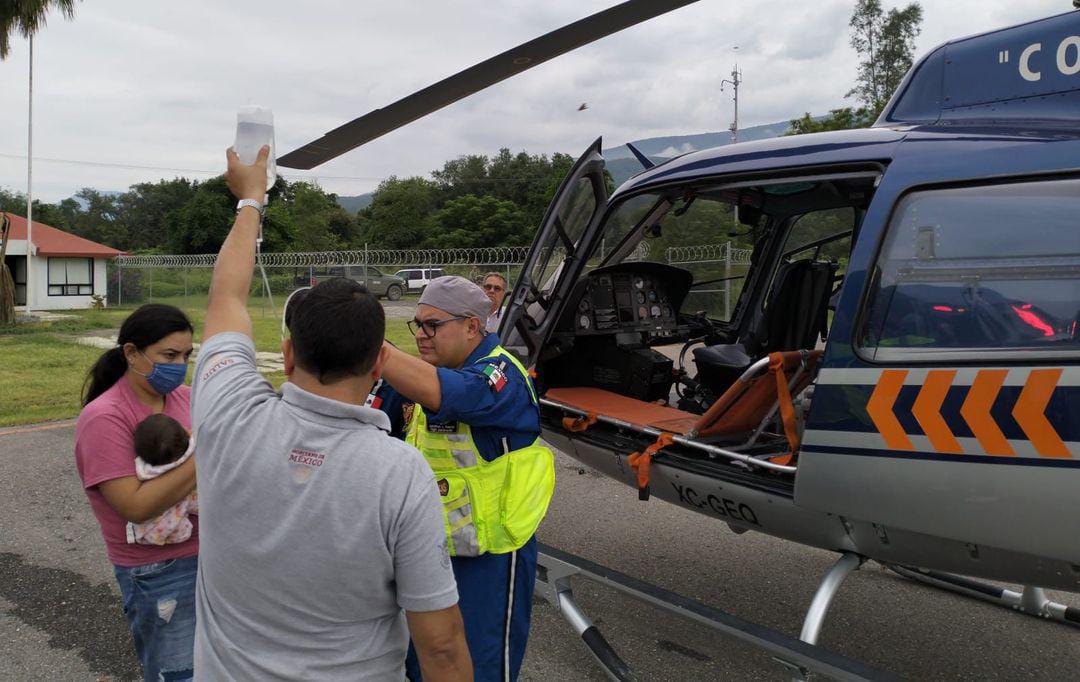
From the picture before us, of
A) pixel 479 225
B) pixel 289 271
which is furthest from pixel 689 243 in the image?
pixel 479 225

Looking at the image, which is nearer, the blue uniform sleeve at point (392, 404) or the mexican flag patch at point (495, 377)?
the mexican flag patch at point (495, 377)

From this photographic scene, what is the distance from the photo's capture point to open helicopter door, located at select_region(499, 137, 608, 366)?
454 cm

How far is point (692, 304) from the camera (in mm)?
6191

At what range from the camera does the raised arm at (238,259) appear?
183 cm

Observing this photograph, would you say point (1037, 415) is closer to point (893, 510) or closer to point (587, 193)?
point (893, 510)

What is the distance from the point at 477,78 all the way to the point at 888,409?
2101 millimetres

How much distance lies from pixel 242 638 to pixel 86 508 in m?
5.25

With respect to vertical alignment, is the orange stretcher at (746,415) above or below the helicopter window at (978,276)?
below

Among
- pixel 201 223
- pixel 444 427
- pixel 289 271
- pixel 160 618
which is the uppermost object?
pixel 201 223

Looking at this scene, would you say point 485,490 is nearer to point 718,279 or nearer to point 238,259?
point 238,259

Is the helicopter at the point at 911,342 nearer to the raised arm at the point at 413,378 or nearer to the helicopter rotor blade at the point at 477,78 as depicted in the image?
the helicopter rotor blade at the point at 477,78

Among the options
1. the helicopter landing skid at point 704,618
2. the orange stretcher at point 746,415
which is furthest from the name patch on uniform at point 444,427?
the orange stretcher at point 746,415

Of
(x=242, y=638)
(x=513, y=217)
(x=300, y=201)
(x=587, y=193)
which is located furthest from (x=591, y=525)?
(x=300, y=201)

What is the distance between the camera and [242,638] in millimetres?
1601
